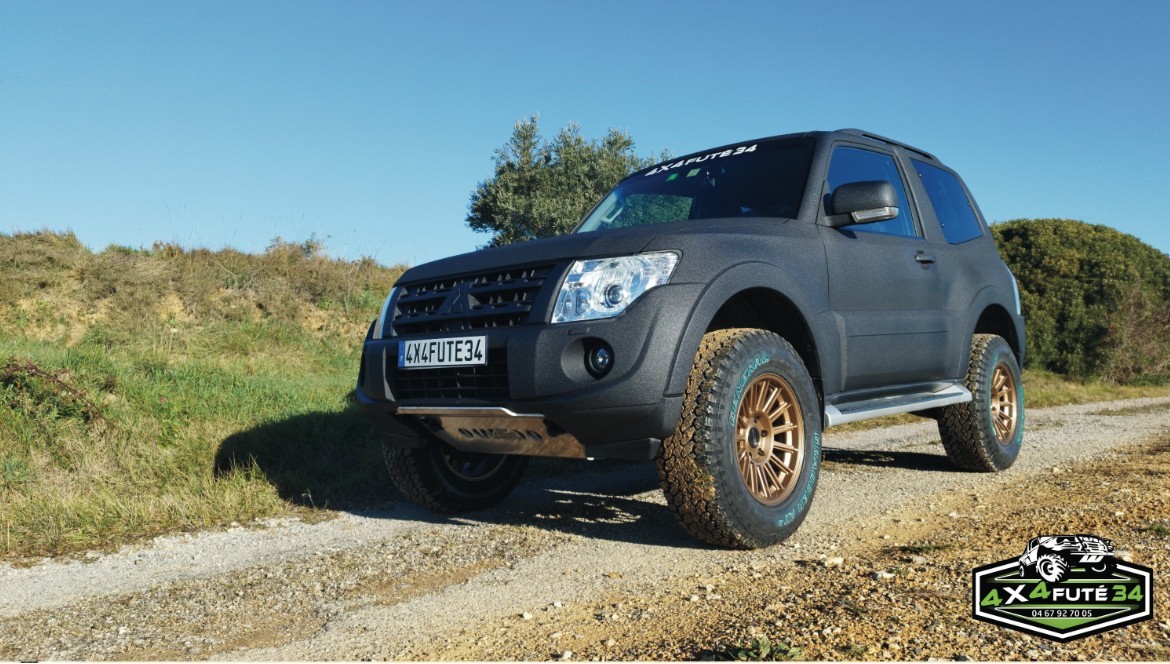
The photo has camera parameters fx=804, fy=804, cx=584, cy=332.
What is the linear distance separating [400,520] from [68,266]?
24.1 feet

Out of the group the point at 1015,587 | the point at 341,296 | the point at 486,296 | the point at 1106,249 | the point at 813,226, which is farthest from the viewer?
the point at 1106,249

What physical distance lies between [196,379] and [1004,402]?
20.7 feet

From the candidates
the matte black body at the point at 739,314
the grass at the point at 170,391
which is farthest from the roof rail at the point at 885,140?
the grass at the point at 170,391

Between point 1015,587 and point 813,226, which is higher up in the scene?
point 813,226

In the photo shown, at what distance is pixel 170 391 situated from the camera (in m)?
6.22

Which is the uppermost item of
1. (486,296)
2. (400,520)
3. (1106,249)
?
(1106,249)

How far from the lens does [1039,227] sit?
1831 centimetres

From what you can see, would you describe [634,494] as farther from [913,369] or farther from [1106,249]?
[1106,249]

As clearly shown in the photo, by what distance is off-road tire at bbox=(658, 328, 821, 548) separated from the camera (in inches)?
123

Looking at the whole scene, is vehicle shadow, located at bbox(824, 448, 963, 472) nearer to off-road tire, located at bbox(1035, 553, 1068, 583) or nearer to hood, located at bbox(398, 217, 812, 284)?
hood, located at bbox(398, 217, 812, 284)

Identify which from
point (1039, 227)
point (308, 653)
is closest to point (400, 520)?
point (308, 653)

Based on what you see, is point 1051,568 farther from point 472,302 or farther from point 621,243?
point 472,302

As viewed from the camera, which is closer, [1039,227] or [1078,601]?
[1078,601]

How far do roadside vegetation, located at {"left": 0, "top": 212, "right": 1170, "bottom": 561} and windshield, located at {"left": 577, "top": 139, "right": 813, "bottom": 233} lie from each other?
2.33m
